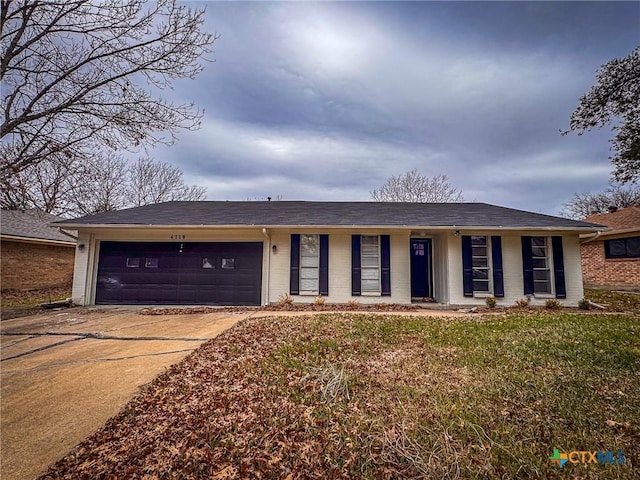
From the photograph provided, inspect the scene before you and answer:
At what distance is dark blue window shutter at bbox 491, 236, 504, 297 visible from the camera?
9.24m

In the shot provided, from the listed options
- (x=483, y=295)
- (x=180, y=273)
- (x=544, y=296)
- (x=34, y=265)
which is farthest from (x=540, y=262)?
(x=34, y=265)

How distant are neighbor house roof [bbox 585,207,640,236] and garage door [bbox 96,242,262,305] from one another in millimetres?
14163

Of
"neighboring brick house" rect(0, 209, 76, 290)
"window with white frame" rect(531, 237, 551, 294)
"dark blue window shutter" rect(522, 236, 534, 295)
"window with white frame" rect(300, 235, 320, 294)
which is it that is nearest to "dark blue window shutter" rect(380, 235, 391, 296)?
"window with white frame" rect(300, 235, 320, 294)

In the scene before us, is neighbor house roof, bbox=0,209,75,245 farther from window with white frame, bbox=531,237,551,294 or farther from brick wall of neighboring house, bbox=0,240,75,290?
window with white frame, bbox=531,237,551,294

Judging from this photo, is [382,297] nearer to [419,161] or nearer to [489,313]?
[489,313]

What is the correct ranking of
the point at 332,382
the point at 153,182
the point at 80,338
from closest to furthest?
the point at 332,382 → the point at 80,338 → the point at 153,182

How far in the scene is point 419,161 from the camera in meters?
20.2

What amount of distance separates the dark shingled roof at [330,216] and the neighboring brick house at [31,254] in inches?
219

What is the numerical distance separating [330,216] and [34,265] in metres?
13.9

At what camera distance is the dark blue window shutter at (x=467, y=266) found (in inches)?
367

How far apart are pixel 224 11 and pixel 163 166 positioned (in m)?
20.0

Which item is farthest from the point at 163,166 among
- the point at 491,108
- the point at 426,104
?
the point at 491,108

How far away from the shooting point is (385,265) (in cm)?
952

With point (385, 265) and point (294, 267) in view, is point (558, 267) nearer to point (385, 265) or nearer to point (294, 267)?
point (385, 265)
